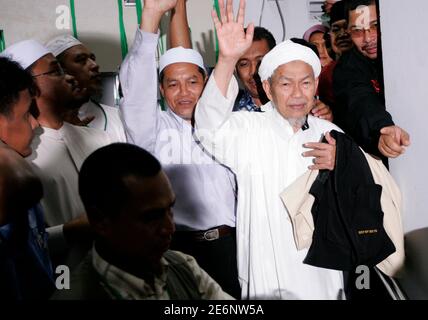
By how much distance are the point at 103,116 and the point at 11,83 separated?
1.03ft

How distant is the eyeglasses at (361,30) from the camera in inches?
80.7

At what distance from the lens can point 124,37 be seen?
198 cm

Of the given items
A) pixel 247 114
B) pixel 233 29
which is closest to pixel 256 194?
pixel 247 114

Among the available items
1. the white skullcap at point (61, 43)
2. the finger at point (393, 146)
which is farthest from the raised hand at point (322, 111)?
the white skullcap at point (61, 43)

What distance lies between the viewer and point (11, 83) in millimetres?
1786

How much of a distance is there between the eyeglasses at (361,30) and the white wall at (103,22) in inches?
8.0

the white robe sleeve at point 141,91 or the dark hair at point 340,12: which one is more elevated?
the dark hair at point 340,12

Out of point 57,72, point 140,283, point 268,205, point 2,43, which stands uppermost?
point 2,43

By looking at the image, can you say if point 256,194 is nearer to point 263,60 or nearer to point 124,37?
point 263,60

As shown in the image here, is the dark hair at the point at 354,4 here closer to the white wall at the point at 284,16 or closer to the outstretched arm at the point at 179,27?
the white wall at the point at 284,16

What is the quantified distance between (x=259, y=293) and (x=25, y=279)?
28.7 inches

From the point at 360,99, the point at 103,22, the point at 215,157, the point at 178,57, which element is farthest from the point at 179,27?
the point at 360,99

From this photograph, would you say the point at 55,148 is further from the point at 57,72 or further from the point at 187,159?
the point at 187,159
